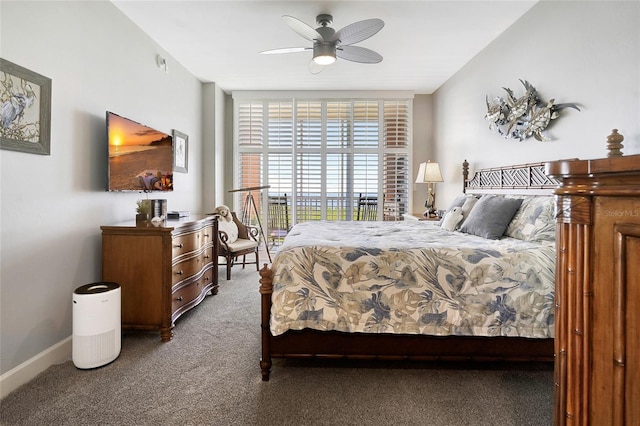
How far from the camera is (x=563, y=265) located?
2.86 ft

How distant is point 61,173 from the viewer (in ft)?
7.02

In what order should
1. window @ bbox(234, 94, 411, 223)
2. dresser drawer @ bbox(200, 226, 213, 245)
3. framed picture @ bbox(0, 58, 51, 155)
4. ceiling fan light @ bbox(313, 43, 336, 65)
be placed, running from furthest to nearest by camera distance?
window @ bbox(234, 94, 411, 223) → dresser drawer @ bbox(200, 226, 213, 245) → ceiling fan light @ bbox(313, 43, 336, 65) → framed picture @ bbox(0, 58, 51, 155)

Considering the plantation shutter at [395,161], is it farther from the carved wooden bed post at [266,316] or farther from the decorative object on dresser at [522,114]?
the carved wooden bed post at [266,316]

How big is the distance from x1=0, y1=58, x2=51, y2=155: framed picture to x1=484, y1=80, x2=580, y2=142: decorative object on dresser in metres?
3.68

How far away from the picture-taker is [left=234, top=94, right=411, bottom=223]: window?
5.21 m

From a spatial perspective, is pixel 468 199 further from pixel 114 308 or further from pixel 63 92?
pixel 63 92

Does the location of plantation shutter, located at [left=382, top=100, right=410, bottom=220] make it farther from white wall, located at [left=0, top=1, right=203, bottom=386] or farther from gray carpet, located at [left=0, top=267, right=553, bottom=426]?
white wall, located at [left=0, top=1, right=203, bottom=386]

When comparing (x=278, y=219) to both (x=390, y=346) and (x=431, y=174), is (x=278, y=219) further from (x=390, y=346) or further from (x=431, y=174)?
(x=390, y=346)

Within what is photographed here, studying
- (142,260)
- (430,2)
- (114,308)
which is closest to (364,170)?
(430,2)

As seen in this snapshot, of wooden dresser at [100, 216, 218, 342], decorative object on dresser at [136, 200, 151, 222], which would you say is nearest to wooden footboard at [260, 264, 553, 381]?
wooden dresser at [100, 216, 218, 342]

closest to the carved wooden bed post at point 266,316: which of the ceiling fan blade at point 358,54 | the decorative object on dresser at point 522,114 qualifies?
the ceiling fan blade at point 358,54

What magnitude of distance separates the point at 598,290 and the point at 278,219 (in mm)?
4739

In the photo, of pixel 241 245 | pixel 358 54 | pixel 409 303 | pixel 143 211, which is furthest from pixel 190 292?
pixel 358 54

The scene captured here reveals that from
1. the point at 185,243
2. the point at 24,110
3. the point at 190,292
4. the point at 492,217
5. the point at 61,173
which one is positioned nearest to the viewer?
the point at 24,110
